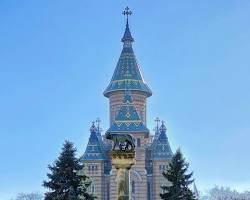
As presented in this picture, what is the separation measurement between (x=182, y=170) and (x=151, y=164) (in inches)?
1940

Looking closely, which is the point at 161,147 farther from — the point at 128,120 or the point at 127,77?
the point at 127,77

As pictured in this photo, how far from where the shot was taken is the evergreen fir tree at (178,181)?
29375 mm

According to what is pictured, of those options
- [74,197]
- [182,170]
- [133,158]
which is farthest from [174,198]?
[133,158]

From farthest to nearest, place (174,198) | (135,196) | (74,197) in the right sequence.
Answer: (135,196) → (174,198) → (74,197)

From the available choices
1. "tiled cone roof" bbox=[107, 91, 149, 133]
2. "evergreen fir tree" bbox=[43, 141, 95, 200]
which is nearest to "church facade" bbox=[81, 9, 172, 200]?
"tiled cone roof" bbox=[107, 91, 149, 133]

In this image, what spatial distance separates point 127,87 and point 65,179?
190 ft

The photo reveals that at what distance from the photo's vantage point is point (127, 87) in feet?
276

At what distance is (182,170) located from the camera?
30141 millimetres

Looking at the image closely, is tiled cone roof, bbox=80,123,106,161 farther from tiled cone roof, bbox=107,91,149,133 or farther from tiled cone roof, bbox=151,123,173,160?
tiled cone roof, bbox=151,123,173,160

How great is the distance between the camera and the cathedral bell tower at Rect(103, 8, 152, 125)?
277 feet

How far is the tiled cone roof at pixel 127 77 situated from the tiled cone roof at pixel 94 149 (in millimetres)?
7030

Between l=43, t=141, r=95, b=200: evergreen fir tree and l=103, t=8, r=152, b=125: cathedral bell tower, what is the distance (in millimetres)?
56924

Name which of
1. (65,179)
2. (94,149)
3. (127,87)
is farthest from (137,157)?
(65,179)

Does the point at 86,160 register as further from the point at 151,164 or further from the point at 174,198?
the point at 174,198
